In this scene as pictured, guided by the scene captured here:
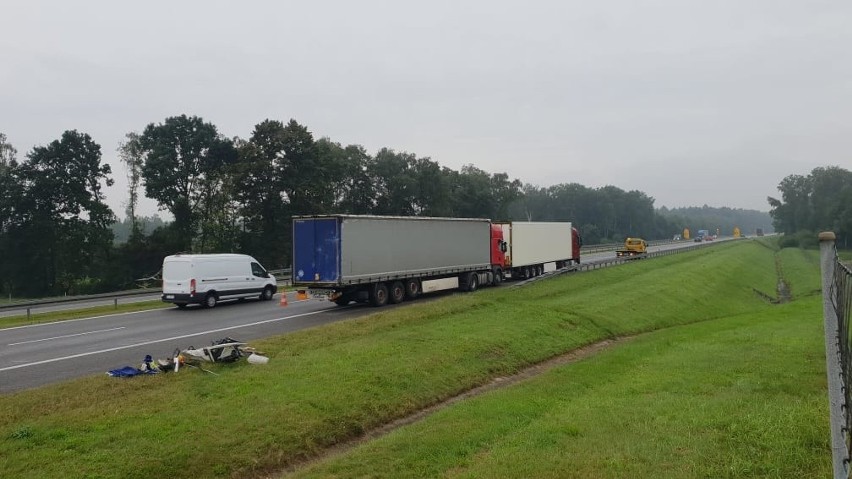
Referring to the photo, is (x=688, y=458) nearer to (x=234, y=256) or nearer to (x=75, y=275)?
(x=234, y=256)

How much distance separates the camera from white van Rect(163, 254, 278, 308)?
26203 millimetres

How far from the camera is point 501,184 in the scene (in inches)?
3935

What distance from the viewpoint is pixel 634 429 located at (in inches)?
300

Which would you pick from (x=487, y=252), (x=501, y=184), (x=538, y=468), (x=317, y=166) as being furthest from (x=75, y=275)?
(x=501, y=184)

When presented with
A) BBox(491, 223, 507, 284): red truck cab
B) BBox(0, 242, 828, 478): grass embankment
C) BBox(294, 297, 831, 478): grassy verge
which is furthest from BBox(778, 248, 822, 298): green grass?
BBox(294, 297, 831, 478): grassy verge

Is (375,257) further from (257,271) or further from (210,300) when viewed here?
(210,300)

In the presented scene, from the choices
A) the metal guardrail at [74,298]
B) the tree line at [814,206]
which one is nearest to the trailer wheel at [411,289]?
the metal guardrail at [74,298]

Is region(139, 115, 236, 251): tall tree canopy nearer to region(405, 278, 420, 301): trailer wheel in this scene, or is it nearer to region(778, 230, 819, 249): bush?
region(405, 278, 420, 301): trailer wheel

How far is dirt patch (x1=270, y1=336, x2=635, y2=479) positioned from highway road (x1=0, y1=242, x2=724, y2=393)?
6.99 m

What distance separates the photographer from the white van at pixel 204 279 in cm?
2620

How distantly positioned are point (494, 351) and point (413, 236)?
13.1 meters

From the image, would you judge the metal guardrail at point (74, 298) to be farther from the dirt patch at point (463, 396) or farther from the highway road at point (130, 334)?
the dirt patch at point (463, 396)

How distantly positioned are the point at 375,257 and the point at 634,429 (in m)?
18.4

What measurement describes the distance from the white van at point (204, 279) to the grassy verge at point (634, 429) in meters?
18.4
